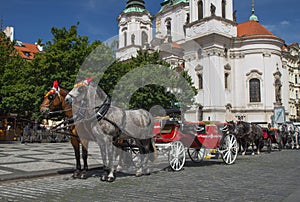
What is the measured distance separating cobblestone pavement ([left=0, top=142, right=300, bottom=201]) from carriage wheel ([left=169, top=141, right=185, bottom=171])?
0.62m

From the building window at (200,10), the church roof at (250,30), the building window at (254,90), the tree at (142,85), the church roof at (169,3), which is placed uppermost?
the church roof at (169,3)

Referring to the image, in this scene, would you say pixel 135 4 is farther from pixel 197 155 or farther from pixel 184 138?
pixel 184 138

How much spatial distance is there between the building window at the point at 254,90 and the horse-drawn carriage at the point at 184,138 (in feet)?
114

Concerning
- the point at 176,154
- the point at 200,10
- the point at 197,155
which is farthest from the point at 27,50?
the point at 176,154

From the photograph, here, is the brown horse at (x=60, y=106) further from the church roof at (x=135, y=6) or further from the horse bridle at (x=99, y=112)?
the church roof at (x=135, y=6)

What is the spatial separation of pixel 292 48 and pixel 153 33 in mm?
27064

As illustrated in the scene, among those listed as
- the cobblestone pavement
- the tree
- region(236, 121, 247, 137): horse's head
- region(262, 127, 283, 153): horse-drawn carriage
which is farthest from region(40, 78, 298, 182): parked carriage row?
the tree

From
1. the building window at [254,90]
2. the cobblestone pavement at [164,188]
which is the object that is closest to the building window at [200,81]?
the building window at [254,90]

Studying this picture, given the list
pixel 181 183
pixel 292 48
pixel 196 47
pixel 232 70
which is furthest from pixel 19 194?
pixel 292 48

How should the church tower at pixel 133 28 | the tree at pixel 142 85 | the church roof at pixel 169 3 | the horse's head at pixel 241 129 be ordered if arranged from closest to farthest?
the horse's head at pixel 241 129
the tree at pixel 142 85
the church roof at pixel 169 3
the church tower at pixel 133 28

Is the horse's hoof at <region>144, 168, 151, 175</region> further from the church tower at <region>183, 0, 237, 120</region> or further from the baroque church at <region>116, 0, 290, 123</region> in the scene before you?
the church tower at <region>183, 0, 237, 120</region>

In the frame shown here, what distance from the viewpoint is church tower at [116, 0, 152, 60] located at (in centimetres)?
5731

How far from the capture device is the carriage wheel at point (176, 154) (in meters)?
8.86

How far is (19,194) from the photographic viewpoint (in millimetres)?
5797
